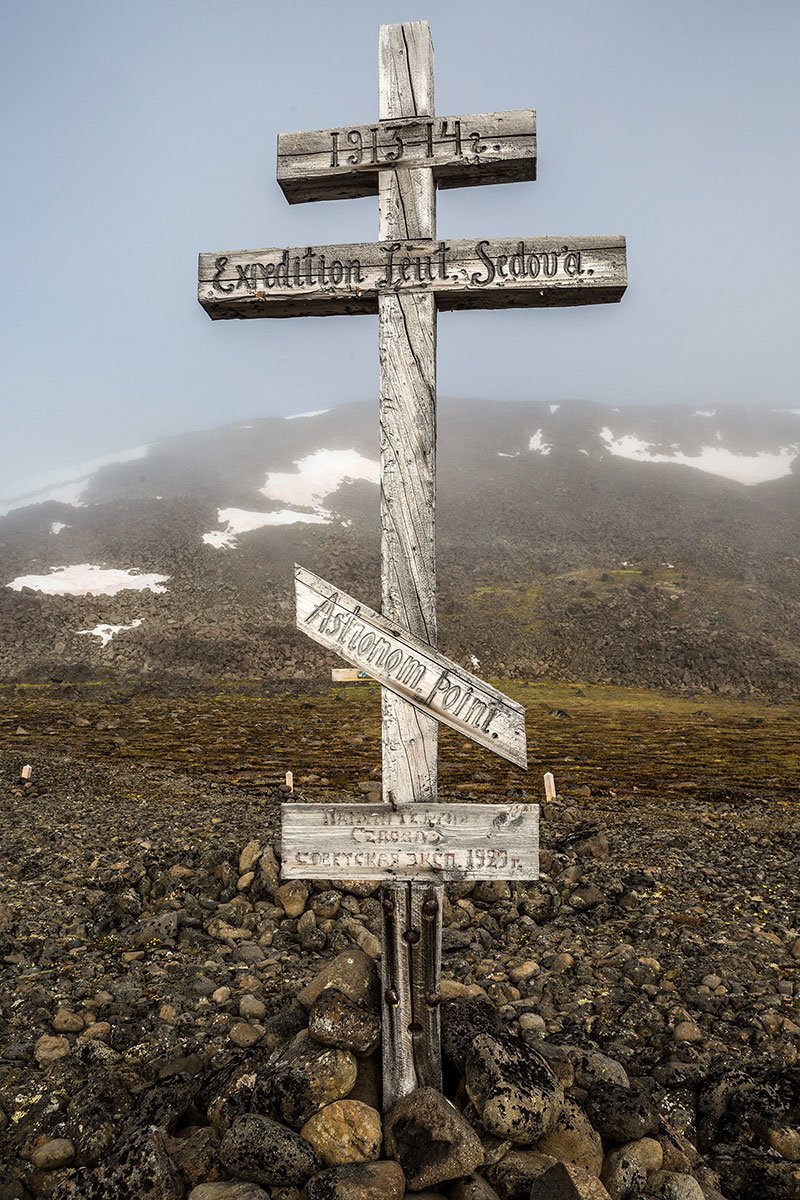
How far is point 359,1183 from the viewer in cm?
356

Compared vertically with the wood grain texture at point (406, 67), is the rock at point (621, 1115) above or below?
below

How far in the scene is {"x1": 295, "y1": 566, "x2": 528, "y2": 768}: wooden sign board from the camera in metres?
3.72

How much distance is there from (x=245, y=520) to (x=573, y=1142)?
8120 centimetres

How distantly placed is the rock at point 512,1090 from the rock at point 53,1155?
8.08ft

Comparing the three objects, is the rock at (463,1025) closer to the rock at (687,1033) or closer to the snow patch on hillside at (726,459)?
the rock at (687,1033)

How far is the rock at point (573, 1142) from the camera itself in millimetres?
4023

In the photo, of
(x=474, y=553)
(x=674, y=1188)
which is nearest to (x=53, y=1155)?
(x=674, y=1188)

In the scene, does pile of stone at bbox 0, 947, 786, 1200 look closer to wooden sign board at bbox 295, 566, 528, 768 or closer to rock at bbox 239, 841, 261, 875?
wooden sign board at bbox 295, 566, 528, 768

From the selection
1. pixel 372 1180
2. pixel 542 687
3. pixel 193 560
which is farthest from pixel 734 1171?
pixel 193 560

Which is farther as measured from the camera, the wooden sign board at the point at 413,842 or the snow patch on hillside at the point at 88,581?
the snow patch on hillside at the point at 88,581

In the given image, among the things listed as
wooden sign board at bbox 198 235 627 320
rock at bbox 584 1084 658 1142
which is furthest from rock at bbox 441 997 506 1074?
wooden sign board at bbox 198 235 627 320

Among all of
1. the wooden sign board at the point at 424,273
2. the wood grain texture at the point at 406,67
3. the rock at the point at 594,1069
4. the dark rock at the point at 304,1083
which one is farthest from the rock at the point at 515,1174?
the wood grain texture at the point at 406,67

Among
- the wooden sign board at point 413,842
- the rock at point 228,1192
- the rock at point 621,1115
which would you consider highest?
the wooden sign board at point 413,842

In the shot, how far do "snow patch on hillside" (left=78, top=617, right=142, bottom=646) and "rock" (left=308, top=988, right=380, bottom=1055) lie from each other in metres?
51.6
